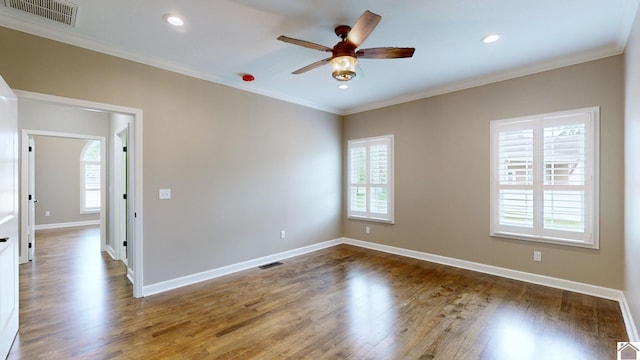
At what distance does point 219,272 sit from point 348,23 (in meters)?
3.48

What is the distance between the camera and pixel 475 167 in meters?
4.05

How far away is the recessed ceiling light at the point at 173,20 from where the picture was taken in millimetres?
2406

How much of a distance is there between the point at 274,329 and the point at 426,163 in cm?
342

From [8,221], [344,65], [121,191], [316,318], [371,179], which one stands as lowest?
[316,318]

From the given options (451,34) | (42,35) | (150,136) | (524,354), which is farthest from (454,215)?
(42,35)

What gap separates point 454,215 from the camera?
4.27 meters

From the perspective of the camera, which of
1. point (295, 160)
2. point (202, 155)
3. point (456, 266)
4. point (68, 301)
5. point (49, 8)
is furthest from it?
point (295, 160)

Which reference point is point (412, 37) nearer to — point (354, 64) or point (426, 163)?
point (354, 64)

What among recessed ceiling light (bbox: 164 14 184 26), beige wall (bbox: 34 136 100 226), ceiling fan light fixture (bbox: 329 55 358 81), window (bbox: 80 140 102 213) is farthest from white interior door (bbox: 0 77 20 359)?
window (bbox: 80 140 102 213)

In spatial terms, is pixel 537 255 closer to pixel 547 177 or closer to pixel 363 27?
pixel 547 177

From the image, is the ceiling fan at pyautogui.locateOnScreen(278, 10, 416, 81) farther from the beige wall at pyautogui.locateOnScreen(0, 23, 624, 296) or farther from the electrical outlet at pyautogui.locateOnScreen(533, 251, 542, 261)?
the electrical outlet at pyautogui.locateOnScreen(533, 251, 542, 261)

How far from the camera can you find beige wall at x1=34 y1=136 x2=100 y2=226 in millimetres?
7324

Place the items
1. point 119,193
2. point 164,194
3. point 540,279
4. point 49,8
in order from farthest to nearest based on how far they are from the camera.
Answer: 1. point 119,193
2. point 540,279
3. point 164,194
4. point 49,8

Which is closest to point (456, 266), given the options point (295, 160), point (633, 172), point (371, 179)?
point (371, 179)
